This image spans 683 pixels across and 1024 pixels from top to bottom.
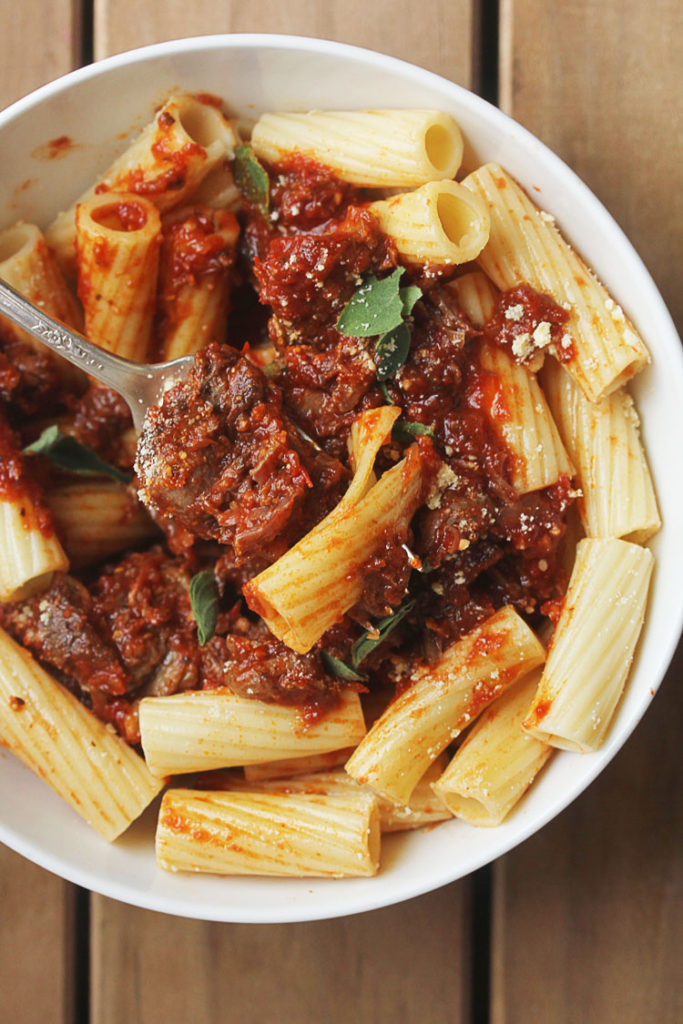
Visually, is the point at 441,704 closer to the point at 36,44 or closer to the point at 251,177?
the point at 251,177

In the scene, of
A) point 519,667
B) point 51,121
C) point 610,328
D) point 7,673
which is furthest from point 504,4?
point 7,673

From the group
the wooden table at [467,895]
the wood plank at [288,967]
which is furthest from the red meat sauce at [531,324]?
the wood plank at [288,967]

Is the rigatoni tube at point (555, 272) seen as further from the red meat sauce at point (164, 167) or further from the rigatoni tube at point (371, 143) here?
the red meat sauce at point (164, 167)

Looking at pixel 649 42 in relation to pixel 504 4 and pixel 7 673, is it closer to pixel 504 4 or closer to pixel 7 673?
pixel 504 4

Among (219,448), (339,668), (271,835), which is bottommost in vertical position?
(271,835)

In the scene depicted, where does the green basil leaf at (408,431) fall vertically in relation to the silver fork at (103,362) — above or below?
below

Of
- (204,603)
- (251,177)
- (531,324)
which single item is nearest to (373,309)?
(531,324)
